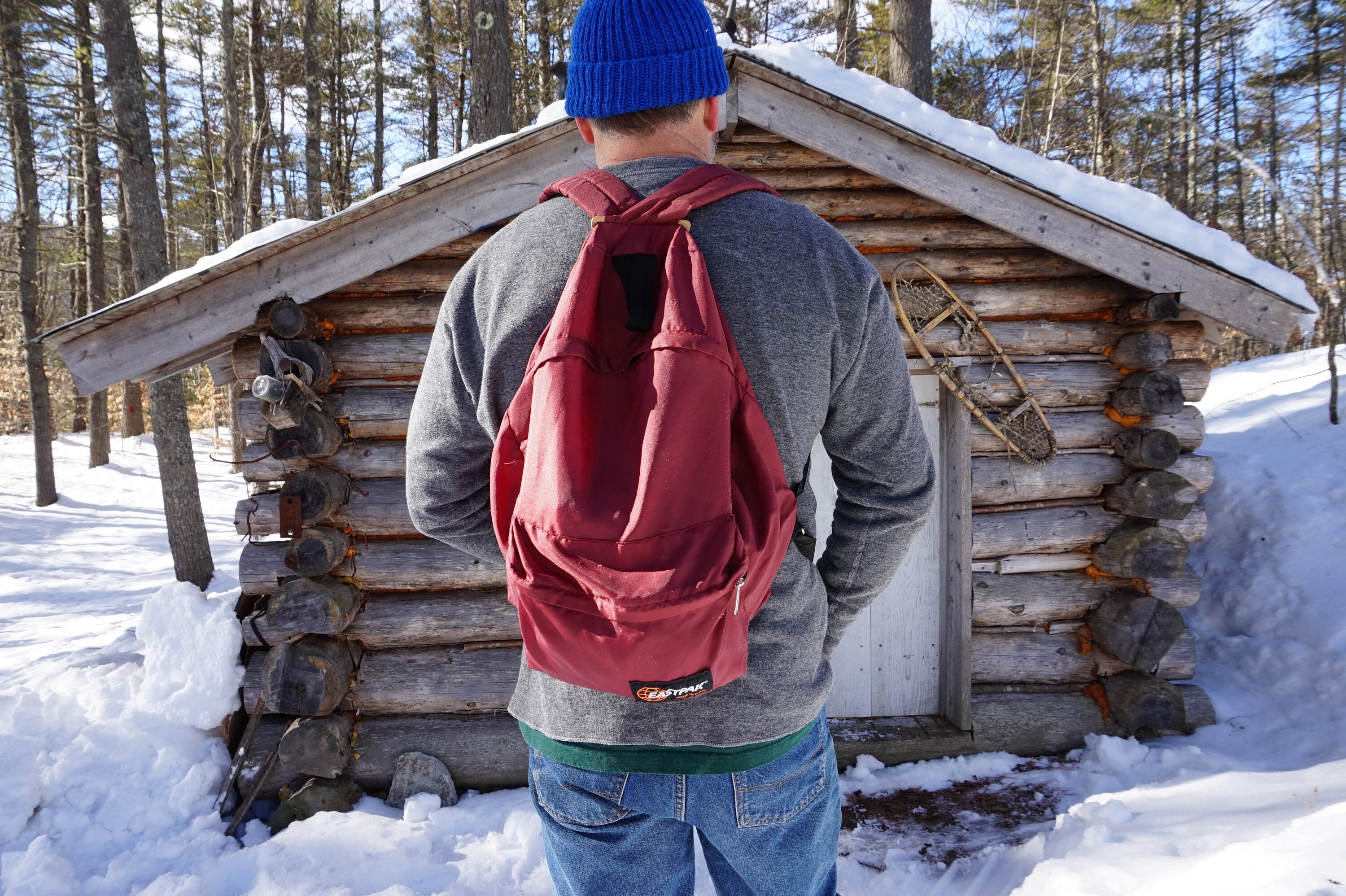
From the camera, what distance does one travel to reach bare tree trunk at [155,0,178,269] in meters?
12.8

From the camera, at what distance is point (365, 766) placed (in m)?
4.27

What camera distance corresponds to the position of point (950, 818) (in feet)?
13.1

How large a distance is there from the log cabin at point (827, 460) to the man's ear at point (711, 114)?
2.77 meters

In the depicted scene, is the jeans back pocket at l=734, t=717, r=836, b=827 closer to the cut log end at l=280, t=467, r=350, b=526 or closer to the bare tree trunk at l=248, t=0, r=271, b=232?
the cut log end at l=280, t=467, r=350, b=526

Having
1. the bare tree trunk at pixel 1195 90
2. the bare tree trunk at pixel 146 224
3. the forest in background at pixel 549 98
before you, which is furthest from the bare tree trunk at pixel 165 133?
the bare tree trunk at pixel 1195 90

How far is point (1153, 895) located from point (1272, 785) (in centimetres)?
155

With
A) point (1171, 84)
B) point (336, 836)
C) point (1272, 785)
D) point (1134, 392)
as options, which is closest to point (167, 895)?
point (336, 836)

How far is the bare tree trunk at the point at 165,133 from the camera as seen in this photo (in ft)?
42.0

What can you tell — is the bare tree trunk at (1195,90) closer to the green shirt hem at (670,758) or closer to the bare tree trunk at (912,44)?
the bare tree trunk at (912,44)

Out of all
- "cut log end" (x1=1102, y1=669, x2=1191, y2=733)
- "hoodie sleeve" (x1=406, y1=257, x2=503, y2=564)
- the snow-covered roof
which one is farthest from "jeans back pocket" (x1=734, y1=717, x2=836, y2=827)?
"cut log end" (x1=1102, y1=669, x2=1191, y2=733)

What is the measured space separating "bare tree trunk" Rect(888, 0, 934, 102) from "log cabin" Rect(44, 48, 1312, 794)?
419 cm

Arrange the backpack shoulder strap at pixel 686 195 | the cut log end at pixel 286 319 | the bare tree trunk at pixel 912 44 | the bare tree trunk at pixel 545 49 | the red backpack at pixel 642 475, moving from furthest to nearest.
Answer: the bare tree trunk at pixel 545 49, the bare tree trunk at pixel 912 44, the cut log end at pixel 286 319, the backpack shoulder strap at pixel 686 195, the red backpack at pixel 642 475

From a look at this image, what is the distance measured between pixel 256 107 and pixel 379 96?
145 inches

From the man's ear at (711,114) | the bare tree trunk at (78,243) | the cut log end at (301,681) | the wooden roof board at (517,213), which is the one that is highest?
the bare tree trunk at (78,243)
